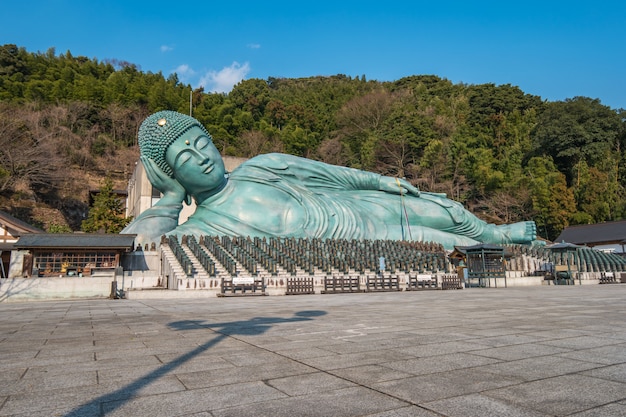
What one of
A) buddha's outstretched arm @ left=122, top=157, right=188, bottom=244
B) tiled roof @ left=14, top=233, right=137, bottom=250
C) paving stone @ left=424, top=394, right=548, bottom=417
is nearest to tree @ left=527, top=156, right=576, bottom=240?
buddha's outstretched arm @ left=122, top=157, right=188, bottom=244

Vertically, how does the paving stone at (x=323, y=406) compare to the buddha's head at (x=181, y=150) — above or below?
below

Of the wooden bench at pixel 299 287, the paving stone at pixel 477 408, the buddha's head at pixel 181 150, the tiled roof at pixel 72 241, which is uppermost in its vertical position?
the buddha's head at pixel 181 150

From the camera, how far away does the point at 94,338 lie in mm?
4574

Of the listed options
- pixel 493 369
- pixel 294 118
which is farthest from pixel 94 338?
pixel 294 118

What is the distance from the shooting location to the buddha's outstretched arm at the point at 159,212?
17234 mm

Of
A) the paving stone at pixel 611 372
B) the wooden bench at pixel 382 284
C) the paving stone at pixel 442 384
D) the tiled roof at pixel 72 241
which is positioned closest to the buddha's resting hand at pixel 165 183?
the tiled roof at pixel 72 241

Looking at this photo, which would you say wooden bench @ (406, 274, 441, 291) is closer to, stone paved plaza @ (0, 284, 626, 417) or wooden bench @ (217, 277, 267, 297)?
wooden bench @ (217, 277, 267, 297)

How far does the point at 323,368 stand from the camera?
3025 millimetres

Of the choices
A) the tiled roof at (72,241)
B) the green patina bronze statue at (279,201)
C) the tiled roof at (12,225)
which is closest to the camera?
the tiled roof at (72,241)

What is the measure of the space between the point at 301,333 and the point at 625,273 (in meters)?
19.4

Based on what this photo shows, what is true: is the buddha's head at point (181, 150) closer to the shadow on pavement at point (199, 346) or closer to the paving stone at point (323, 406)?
the shadow on pavement at point (199, 346)

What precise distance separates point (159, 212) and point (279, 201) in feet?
16.3

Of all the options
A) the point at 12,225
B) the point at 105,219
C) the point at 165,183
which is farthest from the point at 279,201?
the point at 105,219

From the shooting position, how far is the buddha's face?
17406 mm
